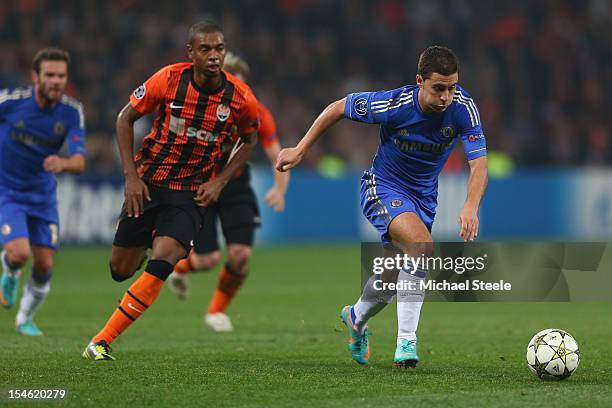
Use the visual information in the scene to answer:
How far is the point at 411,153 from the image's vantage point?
7.32m

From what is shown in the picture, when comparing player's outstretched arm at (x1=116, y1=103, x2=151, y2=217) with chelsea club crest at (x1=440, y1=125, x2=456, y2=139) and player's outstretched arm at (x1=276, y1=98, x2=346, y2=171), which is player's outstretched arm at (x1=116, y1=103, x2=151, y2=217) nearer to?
player's outstretched arm at (x1=276, y1=98, x2=346, y2=171)

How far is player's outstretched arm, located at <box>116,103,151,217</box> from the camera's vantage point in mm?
7469

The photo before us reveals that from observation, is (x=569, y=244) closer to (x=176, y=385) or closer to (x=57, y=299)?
(x=176, y=385)

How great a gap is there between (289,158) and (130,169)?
1129 mm

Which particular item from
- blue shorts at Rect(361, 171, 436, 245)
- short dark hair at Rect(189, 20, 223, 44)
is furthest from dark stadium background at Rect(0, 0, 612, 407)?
short dark hair at Rect(189, 20, 223, 44)

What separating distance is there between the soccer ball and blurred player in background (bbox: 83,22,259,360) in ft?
7.56

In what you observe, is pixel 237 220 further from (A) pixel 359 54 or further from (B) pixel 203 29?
(A) pixel 359 54

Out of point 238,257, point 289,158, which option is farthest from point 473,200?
point 238,257

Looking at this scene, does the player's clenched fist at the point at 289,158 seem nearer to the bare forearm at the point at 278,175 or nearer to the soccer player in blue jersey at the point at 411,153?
the soccer player in blue jersey at the point at 411,153

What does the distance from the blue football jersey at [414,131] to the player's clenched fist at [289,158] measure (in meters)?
0.42

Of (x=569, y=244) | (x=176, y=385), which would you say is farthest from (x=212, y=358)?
(x=569, y=244)

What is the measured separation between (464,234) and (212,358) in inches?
82.4

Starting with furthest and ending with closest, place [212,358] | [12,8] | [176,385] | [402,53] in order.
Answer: [402,53] < [12,8] < [212,358] < [176,385]

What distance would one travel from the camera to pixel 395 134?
288 inches
